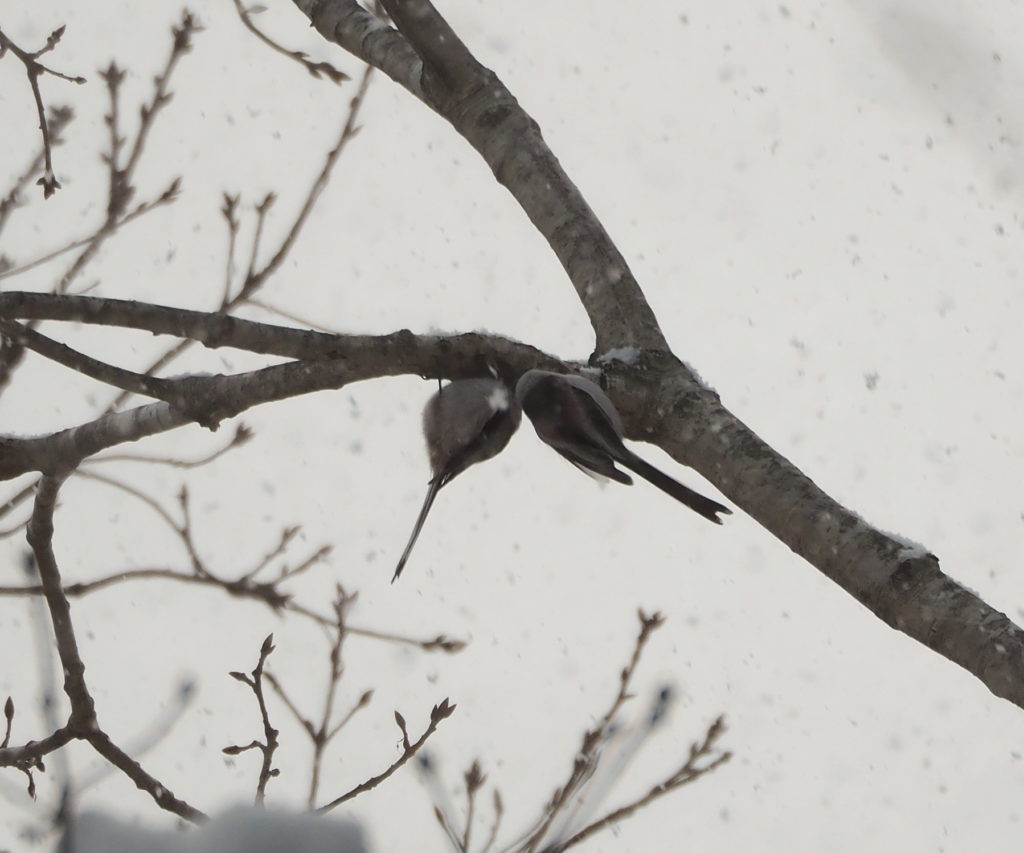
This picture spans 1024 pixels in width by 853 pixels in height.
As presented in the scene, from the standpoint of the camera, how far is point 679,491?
0.88m

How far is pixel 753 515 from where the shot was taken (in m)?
0.97

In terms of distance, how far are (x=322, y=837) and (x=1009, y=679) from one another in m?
0.59

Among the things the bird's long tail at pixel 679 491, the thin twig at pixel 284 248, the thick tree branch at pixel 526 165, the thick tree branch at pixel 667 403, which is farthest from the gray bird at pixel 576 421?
the thin twig at pixel 284 248

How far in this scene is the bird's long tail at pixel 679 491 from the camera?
2.86 ft

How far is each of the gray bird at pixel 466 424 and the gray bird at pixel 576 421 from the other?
0.9 inches

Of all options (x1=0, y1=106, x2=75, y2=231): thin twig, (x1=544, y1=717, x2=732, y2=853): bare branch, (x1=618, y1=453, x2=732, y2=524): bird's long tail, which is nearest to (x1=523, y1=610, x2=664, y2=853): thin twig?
(x1=544, y1=717, x2=732, y2=853): bare branch

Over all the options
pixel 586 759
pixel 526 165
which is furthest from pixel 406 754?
pixel 526 165

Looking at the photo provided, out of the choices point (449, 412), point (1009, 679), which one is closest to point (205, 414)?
point (449, 412)

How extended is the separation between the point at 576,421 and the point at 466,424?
102mm

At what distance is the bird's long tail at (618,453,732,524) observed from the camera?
871mm

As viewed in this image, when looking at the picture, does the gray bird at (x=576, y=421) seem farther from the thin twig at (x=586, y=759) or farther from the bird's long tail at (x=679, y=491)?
the thin twig at (x=586, y=759)

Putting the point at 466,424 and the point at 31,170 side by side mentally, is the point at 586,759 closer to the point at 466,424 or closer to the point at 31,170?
the point at 466,424

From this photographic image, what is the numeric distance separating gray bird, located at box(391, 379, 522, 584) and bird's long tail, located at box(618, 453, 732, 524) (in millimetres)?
136

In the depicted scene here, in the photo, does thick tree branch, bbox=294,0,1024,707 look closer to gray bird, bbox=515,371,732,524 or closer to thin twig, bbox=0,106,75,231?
gray bird, bbox=515,371,732,524
